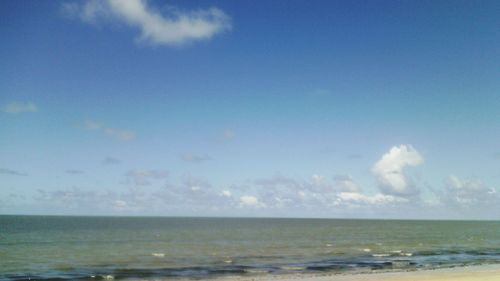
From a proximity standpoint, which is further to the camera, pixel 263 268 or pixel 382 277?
pixel 263 268

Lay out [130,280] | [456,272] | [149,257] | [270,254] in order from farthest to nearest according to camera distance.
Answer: [270,254] → [149,257] → [456,272] → [130,280]

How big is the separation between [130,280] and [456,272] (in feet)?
93.8

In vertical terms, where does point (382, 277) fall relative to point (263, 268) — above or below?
above

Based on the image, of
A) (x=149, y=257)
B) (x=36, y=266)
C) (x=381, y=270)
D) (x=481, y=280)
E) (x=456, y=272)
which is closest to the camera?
(x=481, y=280)

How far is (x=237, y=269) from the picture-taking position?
4356cm

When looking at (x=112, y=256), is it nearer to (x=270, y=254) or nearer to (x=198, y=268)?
(x=198, y=268)

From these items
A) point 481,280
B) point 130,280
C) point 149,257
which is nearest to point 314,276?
point 481,280

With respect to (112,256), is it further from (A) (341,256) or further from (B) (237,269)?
(A) (341,256)

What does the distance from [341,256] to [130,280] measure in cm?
2891

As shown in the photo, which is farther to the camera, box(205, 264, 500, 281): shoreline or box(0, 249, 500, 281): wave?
box(0, 249, 500, 281): wave

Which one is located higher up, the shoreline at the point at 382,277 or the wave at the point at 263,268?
the shoreline at the point at 382,277

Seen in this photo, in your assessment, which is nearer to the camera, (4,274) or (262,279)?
(262,279)

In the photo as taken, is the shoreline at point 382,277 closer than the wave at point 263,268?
Yes

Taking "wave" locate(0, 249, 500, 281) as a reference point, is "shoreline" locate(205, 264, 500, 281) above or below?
above
